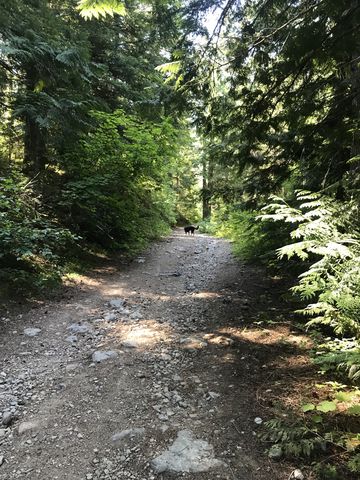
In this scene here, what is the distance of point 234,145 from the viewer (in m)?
7.40

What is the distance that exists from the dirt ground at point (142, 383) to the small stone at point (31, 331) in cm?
3

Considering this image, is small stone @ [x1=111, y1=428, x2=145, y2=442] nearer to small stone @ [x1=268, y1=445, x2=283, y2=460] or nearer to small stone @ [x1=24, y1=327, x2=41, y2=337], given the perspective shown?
small stone @ [x1=268, y1=445, x2=283, y2=460]

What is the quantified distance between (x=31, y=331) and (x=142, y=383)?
91.5 inches

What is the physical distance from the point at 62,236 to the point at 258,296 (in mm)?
4290

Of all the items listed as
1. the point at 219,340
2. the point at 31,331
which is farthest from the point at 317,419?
the point at 31,331

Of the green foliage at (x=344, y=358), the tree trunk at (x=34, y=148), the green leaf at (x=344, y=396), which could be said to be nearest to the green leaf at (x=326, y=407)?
the green leaf at (x=344, y=396)

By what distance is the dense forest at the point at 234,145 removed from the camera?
12.9ft

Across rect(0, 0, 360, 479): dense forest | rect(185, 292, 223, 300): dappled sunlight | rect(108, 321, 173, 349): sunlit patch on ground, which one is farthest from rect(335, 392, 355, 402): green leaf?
rect(185, 292, 223, 300): dappled sunlight

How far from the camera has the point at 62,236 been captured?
709cm

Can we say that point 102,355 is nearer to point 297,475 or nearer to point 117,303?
point 117,303

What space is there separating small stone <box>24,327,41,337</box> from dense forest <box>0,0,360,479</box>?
134 centimetres

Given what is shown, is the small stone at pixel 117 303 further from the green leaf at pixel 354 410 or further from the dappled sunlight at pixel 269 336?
the green leaf at pixel 354 410

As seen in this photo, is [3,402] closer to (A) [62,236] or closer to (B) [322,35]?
(A) [62,236]

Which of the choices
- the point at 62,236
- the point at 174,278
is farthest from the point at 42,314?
the point at 174,278
